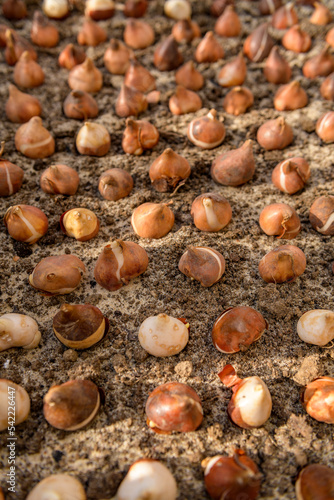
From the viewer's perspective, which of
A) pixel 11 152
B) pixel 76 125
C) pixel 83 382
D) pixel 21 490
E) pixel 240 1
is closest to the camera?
pixel 21 490

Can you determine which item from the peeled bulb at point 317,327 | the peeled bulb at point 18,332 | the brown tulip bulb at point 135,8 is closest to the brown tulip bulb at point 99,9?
the brown tulip bulb at point 135,8

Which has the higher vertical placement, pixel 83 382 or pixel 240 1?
pixel 240 1

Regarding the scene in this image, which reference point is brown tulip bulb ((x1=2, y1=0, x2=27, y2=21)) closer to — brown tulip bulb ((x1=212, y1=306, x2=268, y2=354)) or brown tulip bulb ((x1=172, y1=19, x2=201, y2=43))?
brown tulip bulb ((x1=172, y1=19, x2=201, y2=43))

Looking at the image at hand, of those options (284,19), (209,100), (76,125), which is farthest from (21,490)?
(284,19)

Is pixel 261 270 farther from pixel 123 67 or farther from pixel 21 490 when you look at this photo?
pixel 123 67

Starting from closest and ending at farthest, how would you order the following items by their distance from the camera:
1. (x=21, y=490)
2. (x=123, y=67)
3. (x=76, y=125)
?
1. (x=21, y=490)
2. (x=76, y=125)
3. (x=123, y=67)

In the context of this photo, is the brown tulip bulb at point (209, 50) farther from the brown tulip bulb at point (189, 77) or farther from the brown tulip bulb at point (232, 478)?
the brown tulip bulb at point (232, 478)

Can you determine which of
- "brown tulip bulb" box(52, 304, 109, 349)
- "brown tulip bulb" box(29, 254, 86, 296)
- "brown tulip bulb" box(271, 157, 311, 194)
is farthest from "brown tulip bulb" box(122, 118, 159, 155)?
"brown tulip bulb" box(52, 304, 109, 349)
